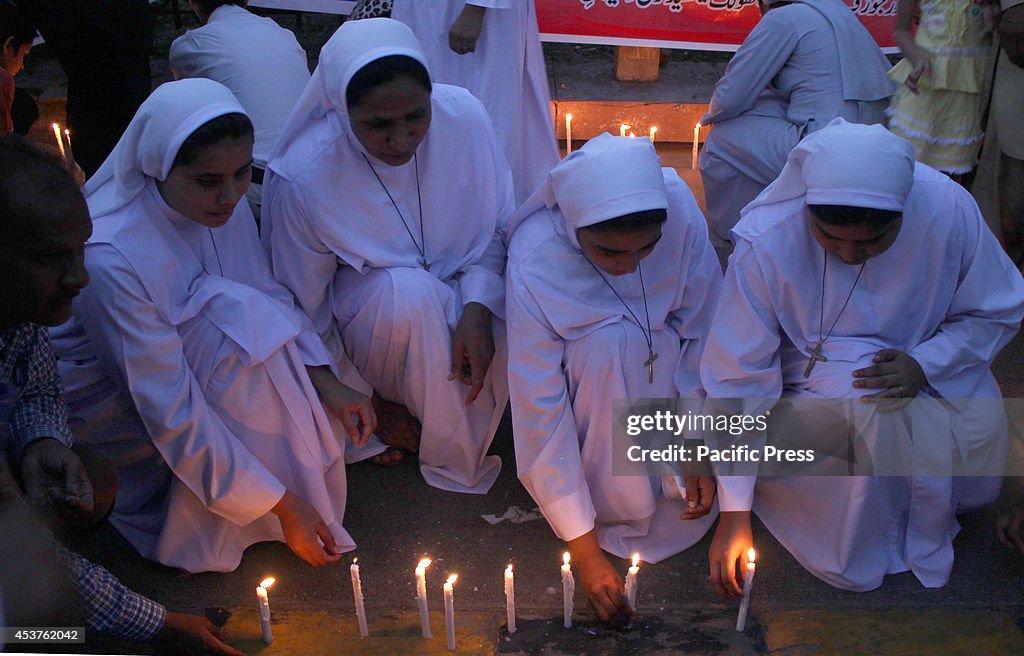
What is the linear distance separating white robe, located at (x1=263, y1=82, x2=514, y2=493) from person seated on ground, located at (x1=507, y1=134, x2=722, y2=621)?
378 mm

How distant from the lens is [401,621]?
2912mm

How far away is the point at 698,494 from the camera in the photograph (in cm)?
304

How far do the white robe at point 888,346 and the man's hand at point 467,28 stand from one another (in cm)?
178

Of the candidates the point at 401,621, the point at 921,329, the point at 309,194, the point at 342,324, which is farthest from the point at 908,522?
the point at 309,194

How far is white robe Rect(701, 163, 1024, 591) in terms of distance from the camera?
2.94 metres

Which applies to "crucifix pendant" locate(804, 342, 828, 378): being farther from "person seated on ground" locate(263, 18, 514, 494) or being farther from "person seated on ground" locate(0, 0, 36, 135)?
"person seated on ground" locate(0, 0, 36, 135)

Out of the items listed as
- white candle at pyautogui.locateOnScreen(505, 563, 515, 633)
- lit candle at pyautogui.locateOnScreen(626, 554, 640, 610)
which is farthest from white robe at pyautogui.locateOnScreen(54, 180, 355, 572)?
lit candle at pyautogui.locateOnScreen(626, 554, 640, 610)

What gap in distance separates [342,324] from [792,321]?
1.53 meters

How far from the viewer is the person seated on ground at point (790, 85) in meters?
4.30

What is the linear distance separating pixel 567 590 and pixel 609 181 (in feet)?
3.76

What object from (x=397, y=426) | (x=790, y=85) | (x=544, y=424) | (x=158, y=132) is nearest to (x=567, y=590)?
(x=544, y=424)

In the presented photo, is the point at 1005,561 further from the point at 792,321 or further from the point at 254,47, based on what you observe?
the point at 254,47

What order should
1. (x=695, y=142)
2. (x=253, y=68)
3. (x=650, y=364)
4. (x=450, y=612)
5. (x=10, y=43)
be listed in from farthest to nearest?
(x=695, y=142), (x=10, y=43), (x=253, y=68), (x=650, y=364), (x=450, y=612)

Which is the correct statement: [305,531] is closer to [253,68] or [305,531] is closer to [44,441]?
[44,441]
